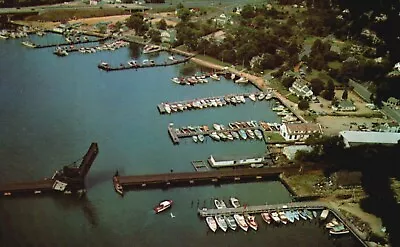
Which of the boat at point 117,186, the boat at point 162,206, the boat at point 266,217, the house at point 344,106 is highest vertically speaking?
the house at point 344,106

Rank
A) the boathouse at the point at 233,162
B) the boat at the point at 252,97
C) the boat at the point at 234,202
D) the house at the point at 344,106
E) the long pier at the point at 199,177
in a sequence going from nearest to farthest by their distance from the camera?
the boat at the point at 234,202, the long pier at the point at 199,177, the boathouse at the point at 233,162, the house at the point at 344,106, the boat at the point at 252,97

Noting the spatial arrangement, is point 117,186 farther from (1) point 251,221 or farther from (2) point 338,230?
(2) point 338,230

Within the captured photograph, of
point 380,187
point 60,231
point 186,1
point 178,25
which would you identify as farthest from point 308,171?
point 186,1

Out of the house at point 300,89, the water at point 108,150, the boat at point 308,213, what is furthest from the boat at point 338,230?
the house at point 300,89

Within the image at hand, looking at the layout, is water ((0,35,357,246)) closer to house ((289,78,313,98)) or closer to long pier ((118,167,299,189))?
long pier ((118,167,299,189))

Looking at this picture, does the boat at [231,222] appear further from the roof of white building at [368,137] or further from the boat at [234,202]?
the roof of white building at [368,137]
